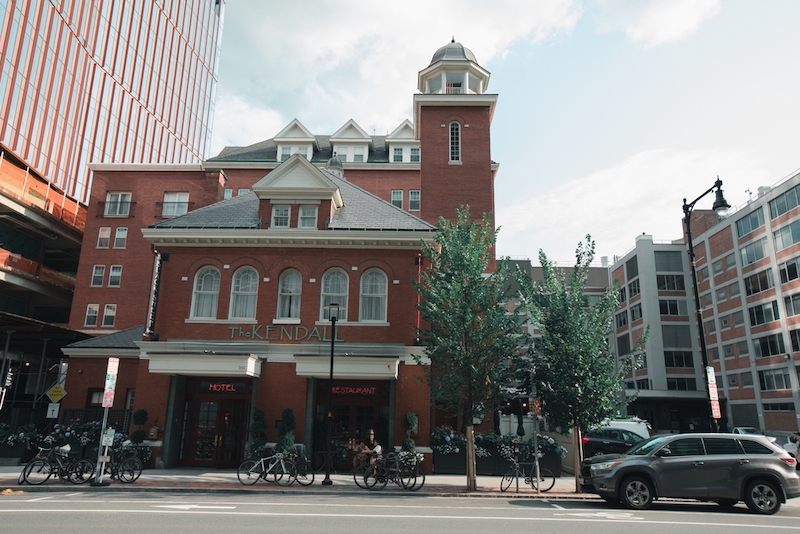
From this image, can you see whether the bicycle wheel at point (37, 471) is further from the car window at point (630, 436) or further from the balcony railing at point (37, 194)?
the balcony railing at point (37, 194)

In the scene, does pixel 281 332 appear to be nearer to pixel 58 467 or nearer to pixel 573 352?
pixel 58 467

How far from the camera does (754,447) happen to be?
1346 centimetres

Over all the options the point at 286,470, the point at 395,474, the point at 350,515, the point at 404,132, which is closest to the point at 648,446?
the point at 395,474

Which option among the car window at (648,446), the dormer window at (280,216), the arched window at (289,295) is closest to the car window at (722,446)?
the car window at (648,446)

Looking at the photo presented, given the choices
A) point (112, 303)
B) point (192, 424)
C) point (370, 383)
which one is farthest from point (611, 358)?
point (112, 303)

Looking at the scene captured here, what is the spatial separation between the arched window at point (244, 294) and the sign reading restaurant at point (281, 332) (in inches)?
23.8

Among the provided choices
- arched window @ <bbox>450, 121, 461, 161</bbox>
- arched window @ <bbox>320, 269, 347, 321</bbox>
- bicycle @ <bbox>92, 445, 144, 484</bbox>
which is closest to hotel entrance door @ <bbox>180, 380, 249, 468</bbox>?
arched window @ <bbox>320, 269, 347, 321</bbox>

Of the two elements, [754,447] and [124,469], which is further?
[124,469]

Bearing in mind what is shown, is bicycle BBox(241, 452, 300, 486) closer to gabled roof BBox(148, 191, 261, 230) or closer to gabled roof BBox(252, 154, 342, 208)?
gabled roof BBox(148, 191, 261, 230)

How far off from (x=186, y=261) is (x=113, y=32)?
5419 centimetres

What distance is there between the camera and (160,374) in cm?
2125

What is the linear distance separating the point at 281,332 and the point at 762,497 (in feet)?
53.1

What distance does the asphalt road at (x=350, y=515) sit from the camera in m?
10.1

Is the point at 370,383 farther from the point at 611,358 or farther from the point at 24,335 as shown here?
the point at 24,335
